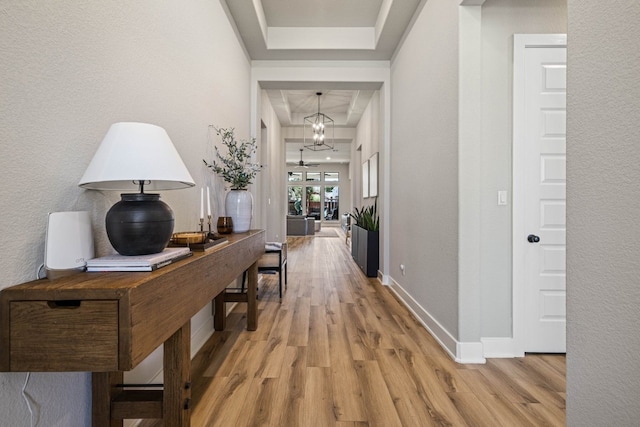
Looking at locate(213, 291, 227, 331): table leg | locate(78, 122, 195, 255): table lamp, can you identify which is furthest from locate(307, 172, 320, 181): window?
locate(78, 122, 195, 255): table lamp

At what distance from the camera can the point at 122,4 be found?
137cm

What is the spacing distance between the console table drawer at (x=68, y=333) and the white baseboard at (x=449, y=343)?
6.91 feet

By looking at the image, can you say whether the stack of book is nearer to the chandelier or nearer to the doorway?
Result: the doorway

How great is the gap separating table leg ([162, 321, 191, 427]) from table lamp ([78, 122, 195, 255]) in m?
0.39

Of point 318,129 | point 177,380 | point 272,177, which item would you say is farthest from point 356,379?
point 318,129

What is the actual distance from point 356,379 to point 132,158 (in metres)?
1.73

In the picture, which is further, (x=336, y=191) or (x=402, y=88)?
(x=336, y=191)

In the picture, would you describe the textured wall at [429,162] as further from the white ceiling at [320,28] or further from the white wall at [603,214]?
the white wall at [603,214]

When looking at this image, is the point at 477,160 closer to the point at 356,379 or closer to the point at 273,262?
the point at 356,379

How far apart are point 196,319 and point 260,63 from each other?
332 cm

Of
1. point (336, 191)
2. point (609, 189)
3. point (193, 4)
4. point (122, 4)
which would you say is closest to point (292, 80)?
point (193, 4)

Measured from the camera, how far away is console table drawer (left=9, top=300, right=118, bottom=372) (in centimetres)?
81

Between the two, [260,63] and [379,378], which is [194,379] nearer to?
[379,378]

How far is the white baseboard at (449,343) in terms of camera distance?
2.12 metres
